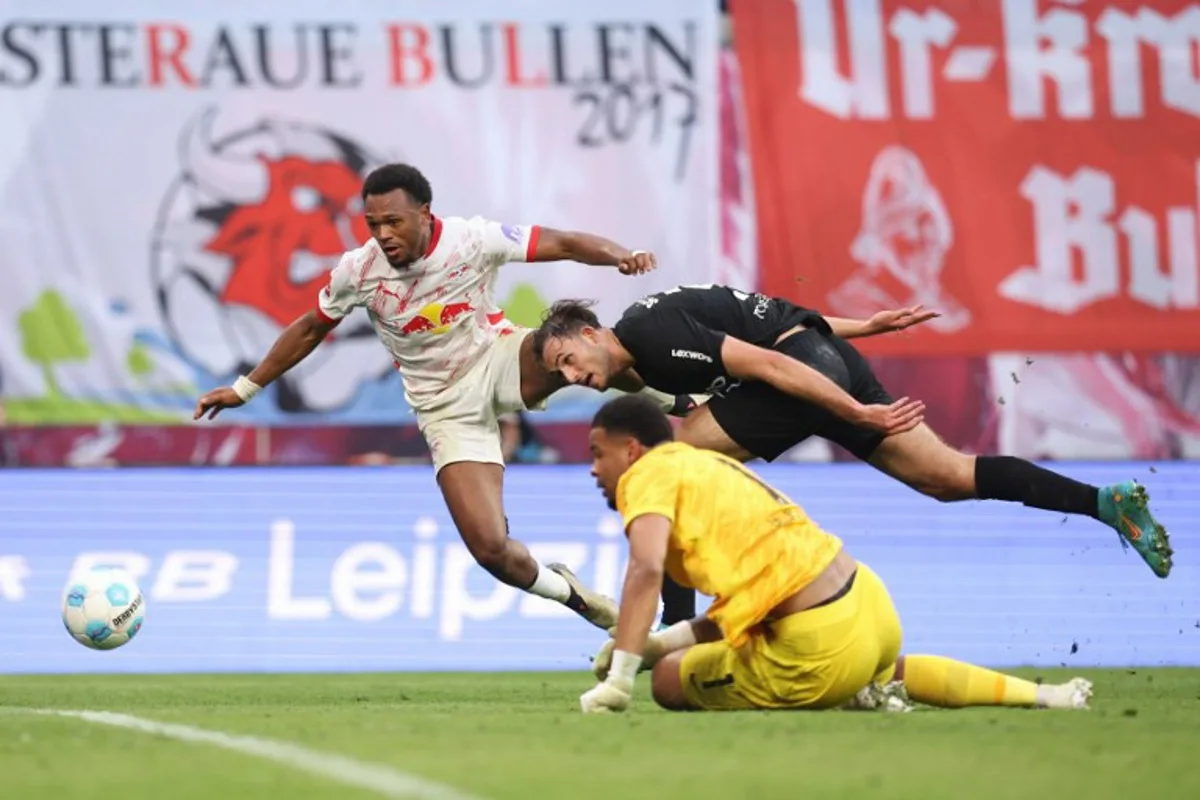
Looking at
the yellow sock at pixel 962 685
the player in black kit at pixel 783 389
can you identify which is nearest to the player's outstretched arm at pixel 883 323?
the player in black kit at pixel 783 389

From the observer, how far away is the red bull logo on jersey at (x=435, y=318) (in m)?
9.26

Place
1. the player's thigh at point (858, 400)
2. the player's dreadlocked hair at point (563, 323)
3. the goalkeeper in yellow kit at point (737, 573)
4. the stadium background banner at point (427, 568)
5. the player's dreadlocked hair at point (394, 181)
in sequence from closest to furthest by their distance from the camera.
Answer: the goalkeeper in yellow kit at point (737, 573) → the player's dreadlocked hair at point (563, 323) → the player's thigh at point (858, 400) → the player's dreadlocked hair at point (394, 181) → the stadium background banner at point (427, 568)

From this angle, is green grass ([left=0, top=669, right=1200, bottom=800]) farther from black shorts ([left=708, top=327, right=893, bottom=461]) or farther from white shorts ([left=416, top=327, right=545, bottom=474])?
white shorts ([left=416, top=327, right=545, bottom=474])

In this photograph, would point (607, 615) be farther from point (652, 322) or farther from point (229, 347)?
point (229, 347)

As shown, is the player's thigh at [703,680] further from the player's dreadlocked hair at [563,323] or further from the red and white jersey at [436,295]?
the red and white jersey at [436,295]

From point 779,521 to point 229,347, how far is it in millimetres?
8783

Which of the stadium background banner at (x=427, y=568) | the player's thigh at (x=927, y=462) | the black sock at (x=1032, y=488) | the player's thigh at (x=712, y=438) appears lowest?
the stadium background banner at (x=427, y=568)

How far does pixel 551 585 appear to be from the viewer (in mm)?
9266

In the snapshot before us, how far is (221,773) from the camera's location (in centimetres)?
541

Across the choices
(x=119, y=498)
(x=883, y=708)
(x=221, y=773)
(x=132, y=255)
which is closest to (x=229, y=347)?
(x=132, y=255)

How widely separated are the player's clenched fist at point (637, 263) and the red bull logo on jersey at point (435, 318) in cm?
86

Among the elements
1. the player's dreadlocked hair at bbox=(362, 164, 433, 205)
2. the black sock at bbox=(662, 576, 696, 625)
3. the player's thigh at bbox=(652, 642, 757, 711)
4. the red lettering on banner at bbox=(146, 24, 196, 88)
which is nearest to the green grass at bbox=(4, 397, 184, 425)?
the red lettering on banner at bbox=(146, 24, 196, 88)

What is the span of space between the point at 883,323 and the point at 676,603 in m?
1.49

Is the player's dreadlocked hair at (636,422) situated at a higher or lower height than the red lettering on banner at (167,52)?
lower
